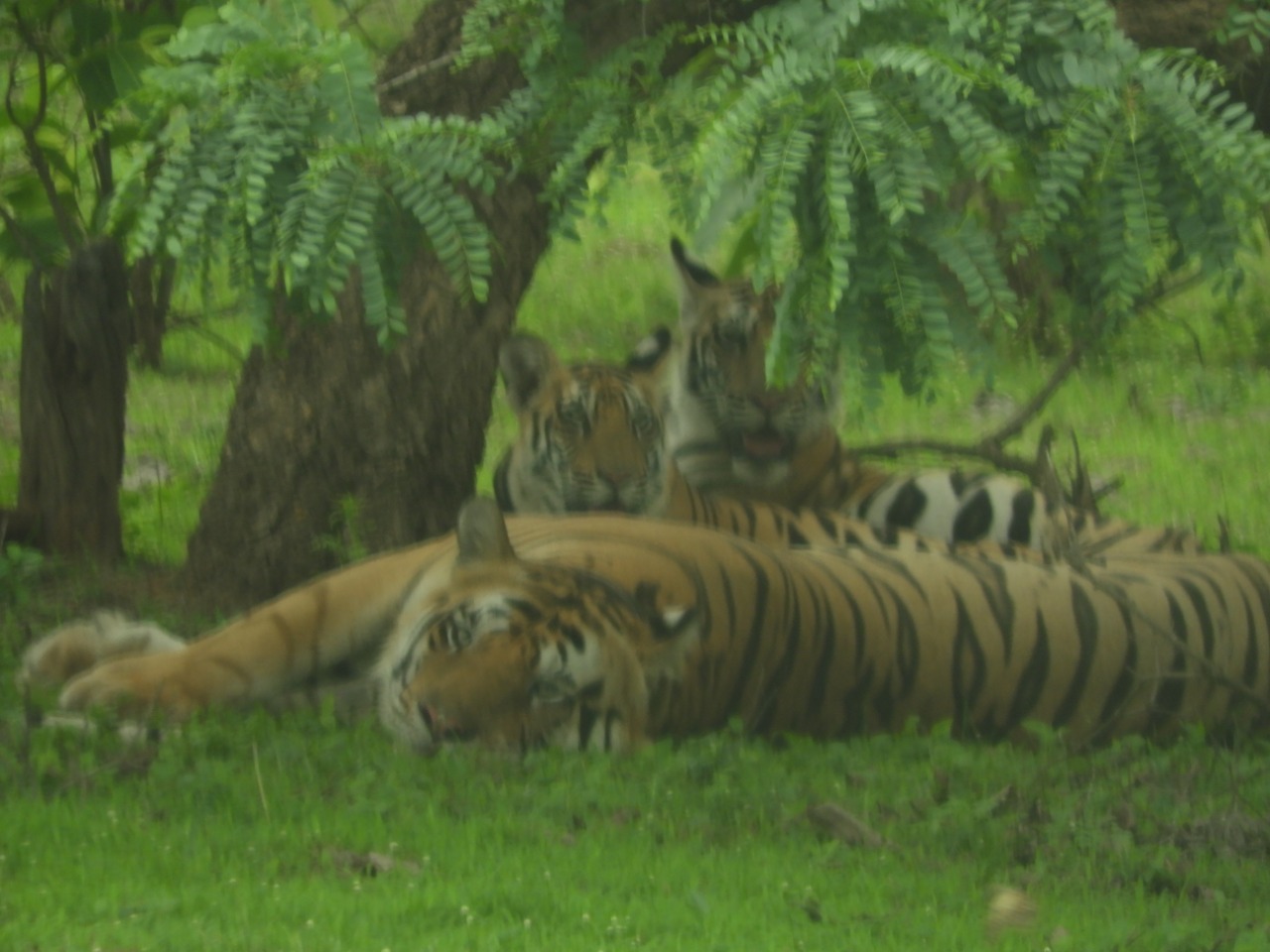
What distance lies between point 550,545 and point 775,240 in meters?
1.76

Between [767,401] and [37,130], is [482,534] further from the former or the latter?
[37,130]

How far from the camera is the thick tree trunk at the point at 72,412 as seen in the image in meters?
6.92

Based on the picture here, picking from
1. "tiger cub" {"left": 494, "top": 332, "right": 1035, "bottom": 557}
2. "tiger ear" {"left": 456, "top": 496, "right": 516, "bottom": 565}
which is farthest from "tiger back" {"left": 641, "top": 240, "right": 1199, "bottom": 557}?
"tiger ear" {"left": 456, "top": 496, "right": 516, "bottom": 565}

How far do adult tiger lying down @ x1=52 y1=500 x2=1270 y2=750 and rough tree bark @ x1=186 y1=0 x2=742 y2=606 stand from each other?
1.09 m

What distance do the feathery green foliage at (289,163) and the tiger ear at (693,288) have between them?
2348 mm

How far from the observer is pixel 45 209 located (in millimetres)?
7641

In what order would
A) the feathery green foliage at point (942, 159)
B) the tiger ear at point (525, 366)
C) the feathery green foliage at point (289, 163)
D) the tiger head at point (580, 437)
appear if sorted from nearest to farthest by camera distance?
the feathery green foliage at point (942, 159)
the feathery green foliage at point (289, 163)
the tiger head at point (580, 437)
the tiger ear at point (525, 366)

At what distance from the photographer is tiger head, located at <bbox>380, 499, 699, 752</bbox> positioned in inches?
190

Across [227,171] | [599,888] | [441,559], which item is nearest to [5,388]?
[441,559]

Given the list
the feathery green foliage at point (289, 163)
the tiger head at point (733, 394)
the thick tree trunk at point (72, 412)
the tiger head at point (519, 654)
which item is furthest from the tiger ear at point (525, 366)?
the feathery green foliage at point (289, 163)

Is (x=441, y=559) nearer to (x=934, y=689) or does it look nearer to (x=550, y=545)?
(x=550, y=545)

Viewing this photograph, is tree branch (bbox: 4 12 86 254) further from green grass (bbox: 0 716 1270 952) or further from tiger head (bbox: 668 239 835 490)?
green grass (bbox: 0 716 1270 952)

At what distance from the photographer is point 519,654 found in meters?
4.88

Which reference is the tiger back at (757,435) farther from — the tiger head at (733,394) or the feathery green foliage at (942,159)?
the feathery green foliage at (942,159)
